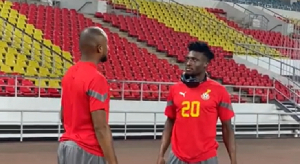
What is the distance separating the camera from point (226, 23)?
1180 inches

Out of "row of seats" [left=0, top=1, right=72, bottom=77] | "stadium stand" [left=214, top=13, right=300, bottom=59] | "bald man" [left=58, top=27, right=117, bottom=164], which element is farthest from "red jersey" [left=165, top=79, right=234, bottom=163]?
"stadium stand" [left=214, top=13, right=300, bottom=59]

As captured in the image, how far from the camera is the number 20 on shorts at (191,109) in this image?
426 cm

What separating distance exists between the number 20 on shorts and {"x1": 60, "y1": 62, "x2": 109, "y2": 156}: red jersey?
3.73ft

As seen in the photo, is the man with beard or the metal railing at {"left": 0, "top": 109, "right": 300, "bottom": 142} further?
the metal railing at {"left": 0, "top": 109, "right": 300, "bottom": 142}

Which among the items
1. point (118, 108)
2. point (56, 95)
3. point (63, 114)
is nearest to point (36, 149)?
point (56, 95)

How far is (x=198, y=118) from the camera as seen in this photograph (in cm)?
425

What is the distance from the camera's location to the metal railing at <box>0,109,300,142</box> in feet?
43.8

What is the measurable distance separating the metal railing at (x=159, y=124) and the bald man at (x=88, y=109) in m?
9.69

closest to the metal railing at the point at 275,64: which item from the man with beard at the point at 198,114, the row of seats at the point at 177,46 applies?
the row of seats at the point at 177,46

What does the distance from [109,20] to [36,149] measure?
1330cm

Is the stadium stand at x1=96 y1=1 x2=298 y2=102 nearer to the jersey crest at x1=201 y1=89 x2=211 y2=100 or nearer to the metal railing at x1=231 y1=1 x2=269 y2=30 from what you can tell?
the metal railing at x1=231 y1=1 x2=269 y2=30

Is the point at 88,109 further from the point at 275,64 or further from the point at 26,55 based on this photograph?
the point at 275,64

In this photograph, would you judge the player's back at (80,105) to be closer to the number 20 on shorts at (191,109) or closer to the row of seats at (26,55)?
the number 20 on shorts at (191,109)

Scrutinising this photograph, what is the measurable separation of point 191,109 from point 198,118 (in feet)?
0.32
